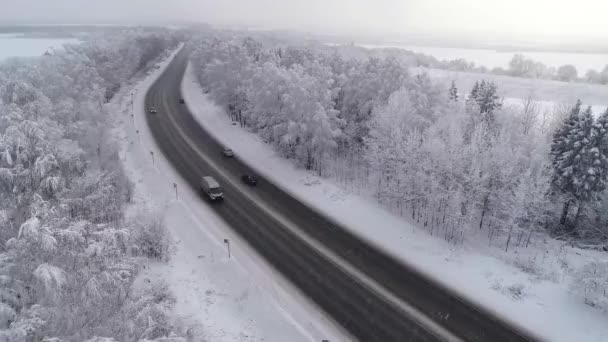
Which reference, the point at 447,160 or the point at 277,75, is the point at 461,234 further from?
the point at 277,75

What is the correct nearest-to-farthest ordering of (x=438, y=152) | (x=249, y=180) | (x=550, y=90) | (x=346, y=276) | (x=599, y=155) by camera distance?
(x=346, y=276) < (x=438, y=152) < (x=599, y=155) < (x=249, y=180) < (x=550, y=90)

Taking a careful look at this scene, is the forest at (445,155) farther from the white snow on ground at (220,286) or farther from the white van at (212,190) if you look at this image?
the white snow on ground at (220,286)

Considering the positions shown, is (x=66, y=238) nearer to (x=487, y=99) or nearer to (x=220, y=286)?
(x=220, y=286)

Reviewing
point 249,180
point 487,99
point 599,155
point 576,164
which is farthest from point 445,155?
point 487,99

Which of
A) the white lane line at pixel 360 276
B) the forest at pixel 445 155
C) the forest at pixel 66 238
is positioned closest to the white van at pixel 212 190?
the white lane line at pixel 360 276

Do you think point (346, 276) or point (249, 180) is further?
point (249, 180)

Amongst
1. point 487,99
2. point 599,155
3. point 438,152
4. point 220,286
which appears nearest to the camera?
point 220,286
